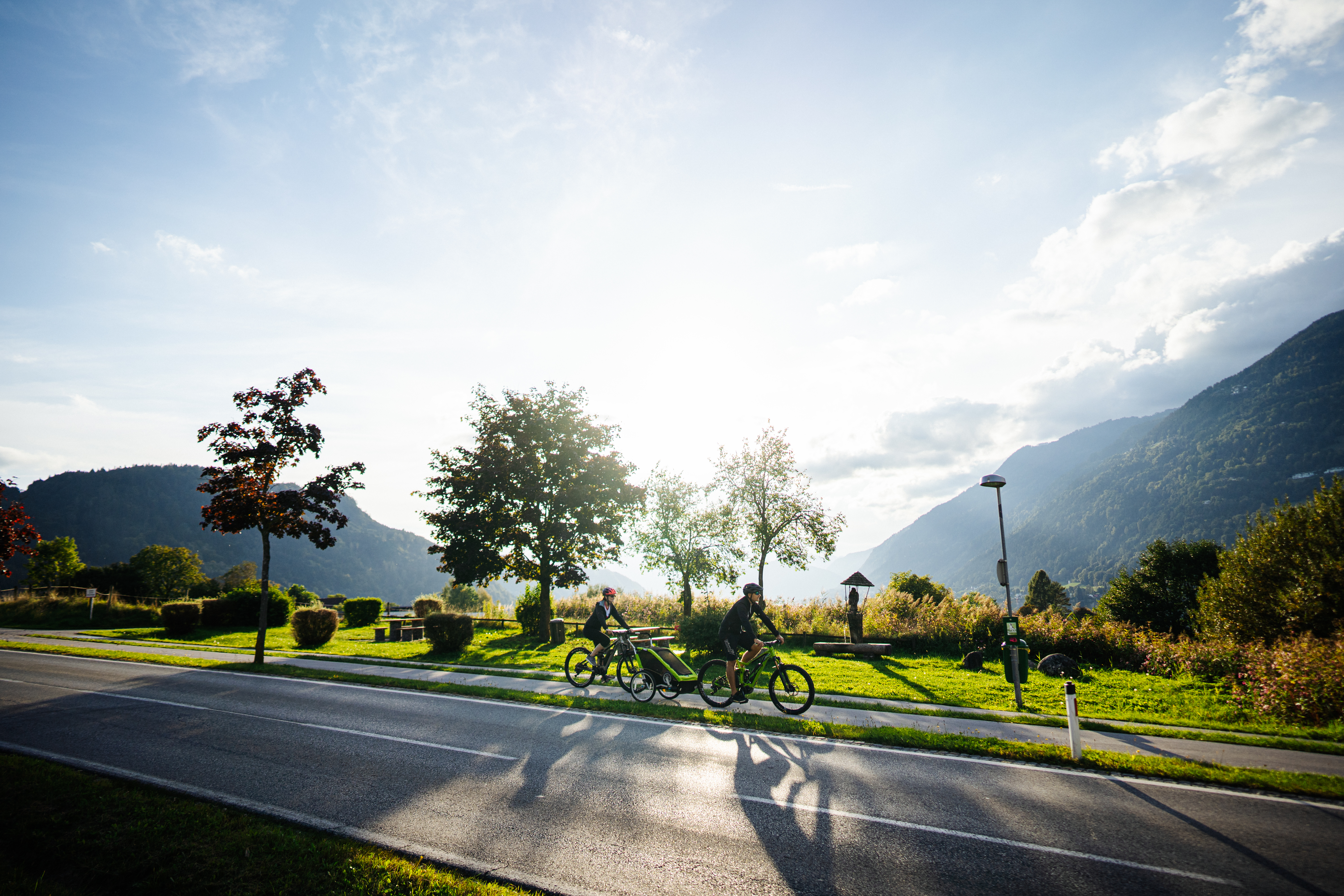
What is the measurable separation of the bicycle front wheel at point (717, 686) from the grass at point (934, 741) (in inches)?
19.0

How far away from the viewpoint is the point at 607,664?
Result: 13789 mm

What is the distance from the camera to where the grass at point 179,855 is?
14.9 ft

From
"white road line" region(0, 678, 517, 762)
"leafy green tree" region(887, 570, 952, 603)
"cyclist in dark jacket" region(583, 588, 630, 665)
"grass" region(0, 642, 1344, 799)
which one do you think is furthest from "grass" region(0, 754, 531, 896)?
"leafy green tree" region(887, 570, 952, 603)

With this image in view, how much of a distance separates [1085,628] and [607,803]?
65.4 feet

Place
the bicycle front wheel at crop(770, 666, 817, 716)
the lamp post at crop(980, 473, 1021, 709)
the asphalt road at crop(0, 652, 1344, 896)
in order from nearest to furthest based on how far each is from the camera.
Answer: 1. the asphalt road at crop(0, 652, 1344, 896)
2. the bicycle front wheel at crop(770, 666, 817, 716)
3. the lamp post at crop(980, 473, 1021, 709)

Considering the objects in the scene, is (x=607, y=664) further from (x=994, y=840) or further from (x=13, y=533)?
(x=13, y=533)

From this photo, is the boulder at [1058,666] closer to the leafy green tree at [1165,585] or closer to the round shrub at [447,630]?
the round shrub at [447,630]

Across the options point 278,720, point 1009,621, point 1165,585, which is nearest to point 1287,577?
point 1009,621

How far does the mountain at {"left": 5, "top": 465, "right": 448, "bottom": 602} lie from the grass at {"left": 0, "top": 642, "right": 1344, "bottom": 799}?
14660cm

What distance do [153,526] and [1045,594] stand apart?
665ft

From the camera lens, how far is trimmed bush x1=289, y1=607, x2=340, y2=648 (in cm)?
2353

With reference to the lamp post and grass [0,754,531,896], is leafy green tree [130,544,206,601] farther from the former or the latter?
the lamp post

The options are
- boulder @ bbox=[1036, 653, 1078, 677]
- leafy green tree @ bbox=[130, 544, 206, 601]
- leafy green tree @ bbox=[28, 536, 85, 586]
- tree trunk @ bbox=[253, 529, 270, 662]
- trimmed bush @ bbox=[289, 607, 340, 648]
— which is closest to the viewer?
boulder @ bbox=[1036, 653, 1078, 677]

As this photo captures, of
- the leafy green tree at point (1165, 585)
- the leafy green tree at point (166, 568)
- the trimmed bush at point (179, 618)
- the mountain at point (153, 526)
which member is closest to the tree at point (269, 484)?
the trimmed bush at point (179, 618)
